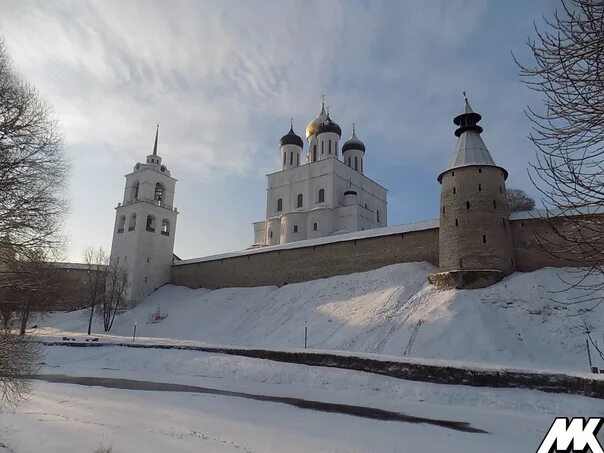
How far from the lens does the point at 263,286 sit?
28.4 metres

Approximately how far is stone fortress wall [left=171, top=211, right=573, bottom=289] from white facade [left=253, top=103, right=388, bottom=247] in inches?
265

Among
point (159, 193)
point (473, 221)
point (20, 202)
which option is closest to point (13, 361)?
point (20, 202)

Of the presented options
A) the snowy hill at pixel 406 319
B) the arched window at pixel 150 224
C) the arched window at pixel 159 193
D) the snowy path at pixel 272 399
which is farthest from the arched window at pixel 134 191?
the snowy path at pixel 272 399

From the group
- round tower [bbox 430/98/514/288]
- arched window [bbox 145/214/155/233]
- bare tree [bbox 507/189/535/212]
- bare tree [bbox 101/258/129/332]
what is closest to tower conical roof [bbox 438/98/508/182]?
round tower [bbox 430/98/514/288]

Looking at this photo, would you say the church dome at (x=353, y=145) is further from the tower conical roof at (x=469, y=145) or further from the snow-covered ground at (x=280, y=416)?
the snow-covered ground at (x=280, y=416)

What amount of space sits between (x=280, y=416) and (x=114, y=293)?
25.7 metres

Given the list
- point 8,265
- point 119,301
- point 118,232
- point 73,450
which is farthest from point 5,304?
point 118,232

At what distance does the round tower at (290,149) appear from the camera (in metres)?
42.1

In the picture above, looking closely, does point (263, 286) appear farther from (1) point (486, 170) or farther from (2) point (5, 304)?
(2) point (5, 304)

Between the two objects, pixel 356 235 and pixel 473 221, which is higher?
pixel 356 235

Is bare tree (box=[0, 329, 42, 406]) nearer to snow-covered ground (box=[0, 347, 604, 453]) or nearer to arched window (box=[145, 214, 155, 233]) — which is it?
snow-covered ground (box=[0, 347, 604, 453])

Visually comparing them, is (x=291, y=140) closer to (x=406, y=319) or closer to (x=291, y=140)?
(x=291, y=140)

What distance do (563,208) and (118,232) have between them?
121 feet

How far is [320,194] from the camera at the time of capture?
3778 cm
